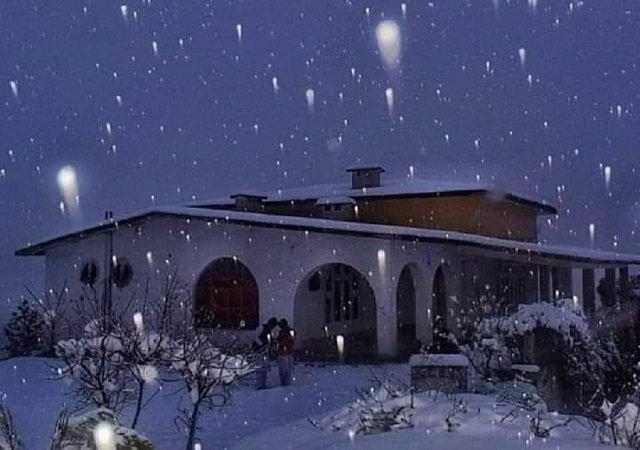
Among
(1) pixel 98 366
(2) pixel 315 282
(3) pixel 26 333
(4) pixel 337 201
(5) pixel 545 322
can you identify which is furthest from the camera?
(4) pixel 337 201

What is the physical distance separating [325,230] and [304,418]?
27.4ft

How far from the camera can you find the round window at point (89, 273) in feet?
80.0

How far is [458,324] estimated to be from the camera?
2288 cm

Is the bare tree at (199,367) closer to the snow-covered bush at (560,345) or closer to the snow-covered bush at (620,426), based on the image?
the snow-covered bush at (620,426)

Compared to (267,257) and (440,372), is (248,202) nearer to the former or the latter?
(267,257)

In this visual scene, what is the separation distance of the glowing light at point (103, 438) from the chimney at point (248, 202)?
780 inches

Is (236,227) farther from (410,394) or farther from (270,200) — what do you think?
(410,394)

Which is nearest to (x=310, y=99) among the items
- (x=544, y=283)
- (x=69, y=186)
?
(x=69, y=186)

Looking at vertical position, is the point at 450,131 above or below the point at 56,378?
above

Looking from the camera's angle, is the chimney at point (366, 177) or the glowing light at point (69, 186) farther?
the glowing light at point (69, 186)

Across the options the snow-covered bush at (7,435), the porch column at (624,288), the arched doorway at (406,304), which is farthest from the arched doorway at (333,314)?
the snow-covered bush at (7,435)

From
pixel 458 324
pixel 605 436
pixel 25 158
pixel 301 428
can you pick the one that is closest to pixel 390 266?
pixel 458 324

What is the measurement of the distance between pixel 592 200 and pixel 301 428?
62.6 meters

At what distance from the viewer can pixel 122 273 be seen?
23.9 meters
